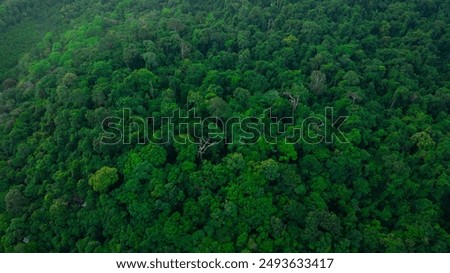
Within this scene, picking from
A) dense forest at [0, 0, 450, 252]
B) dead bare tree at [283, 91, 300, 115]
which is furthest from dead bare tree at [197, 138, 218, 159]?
dead bare tree at [283, 91, 300, 115]

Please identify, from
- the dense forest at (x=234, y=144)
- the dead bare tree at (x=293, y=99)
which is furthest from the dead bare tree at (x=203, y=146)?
the dead bare tree at (x=293, y=99)

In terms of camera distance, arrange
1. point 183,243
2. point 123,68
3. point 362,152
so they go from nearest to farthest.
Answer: point 183,243, point 362,152, point 123,68

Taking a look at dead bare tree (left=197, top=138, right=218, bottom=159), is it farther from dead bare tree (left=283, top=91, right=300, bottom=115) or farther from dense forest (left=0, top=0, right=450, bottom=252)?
dead bare tree (left=283, top=91, right=300, bottom=115)

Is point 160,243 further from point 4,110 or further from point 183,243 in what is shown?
point 4,110

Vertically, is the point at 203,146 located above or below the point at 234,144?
above

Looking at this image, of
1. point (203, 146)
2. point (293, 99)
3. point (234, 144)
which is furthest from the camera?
point (293, 99)

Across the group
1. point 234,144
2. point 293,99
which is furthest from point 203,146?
point 293,99

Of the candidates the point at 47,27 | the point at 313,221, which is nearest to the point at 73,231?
the point at 313,221

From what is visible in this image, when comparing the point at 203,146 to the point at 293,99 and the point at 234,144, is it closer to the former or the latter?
the point at 234,144
